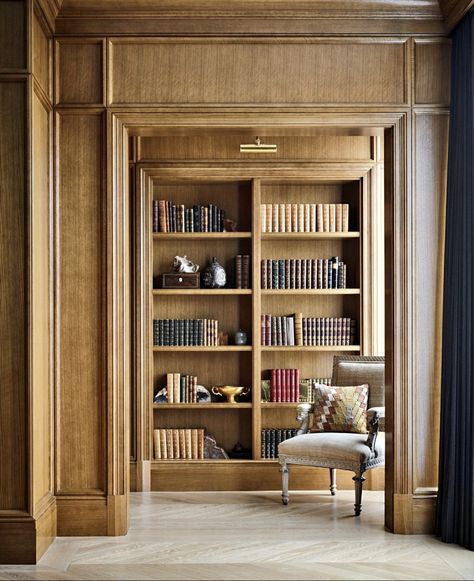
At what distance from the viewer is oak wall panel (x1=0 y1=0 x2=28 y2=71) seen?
4387 millimetres

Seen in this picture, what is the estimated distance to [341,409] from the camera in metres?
5.94

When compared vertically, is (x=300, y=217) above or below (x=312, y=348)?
above

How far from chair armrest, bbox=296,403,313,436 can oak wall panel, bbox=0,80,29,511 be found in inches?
91.9

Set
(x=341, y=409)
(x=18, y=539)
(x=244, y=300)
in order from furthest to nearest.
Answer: (x=244, y=300), (x=341, y=409), (x=18, y=539)

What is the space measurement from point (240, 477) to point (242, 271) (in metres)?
1.61

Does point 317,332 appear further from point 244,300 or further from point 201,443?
point 201,443

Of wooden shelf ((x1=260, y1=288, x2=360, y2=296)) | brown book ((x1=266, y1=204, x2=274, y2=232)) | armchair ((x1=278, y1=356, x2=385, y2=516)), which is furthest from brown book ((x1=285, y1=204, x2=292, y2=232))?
armchair ((x1=278, y1=356, x2=385, y2=516))

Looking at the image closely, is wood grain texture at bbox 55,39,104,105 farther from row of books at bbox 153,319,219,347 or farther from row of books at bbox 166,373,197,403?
row of books at bbox 166,373,197,403

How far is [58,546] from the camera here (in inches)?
184

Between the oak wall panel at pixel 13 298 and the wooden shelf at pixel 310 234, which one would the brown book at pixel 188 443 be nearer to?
the wooden shelf at pixel 310 234

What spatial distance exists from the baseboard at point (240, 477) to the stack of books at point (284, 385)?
0.53m

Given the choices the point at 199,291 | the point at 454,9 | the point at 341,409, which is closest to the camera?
the point at 454,9

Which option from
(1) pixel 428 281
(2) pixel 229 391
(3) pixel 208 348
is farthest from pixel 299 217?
(1) pixel 428 281

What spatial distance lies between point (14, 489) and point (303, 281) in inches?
118
